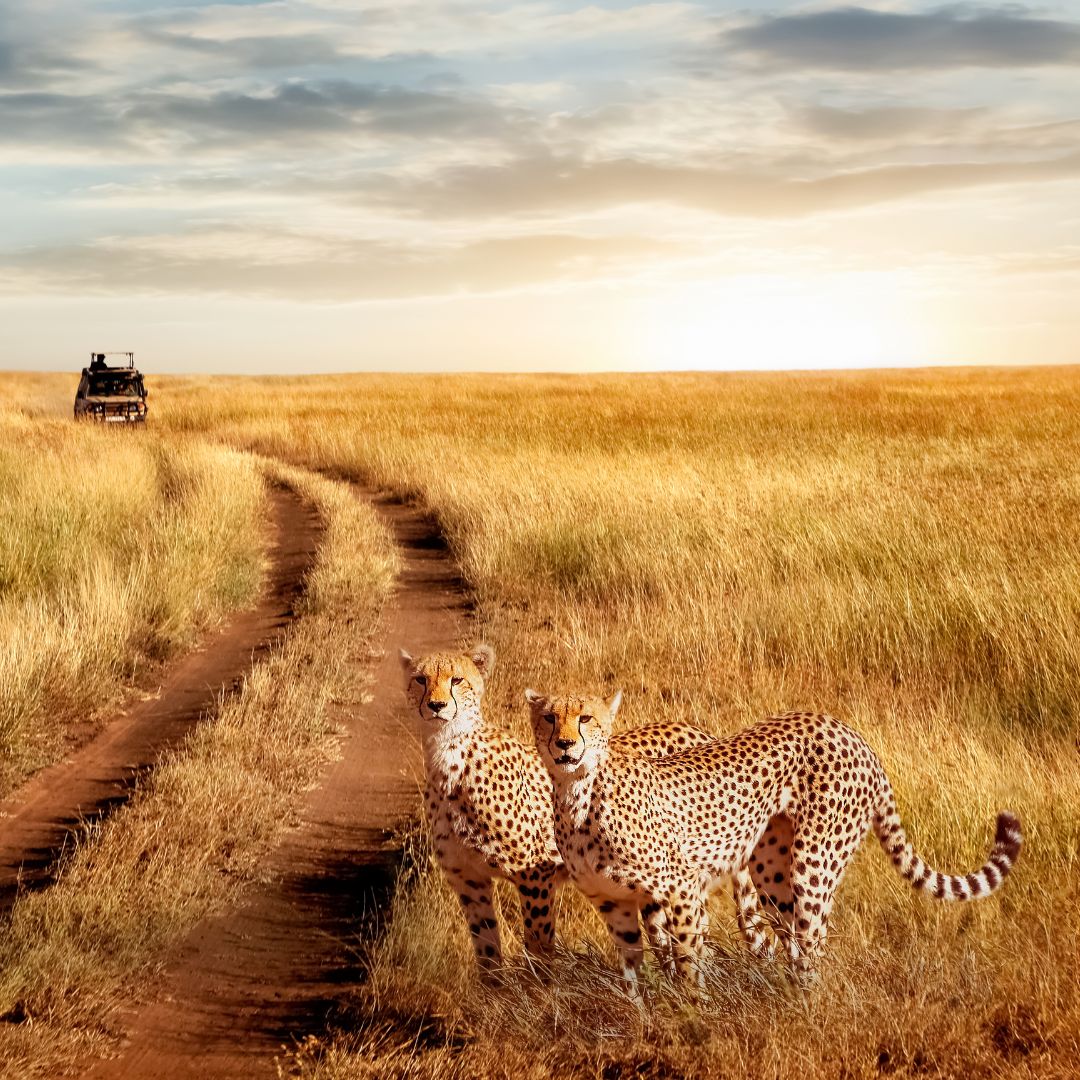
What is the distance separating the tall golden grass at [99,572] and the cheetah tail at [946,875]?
13.9 feet

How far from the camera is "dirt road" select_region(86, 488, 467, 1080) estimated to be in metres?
3.73

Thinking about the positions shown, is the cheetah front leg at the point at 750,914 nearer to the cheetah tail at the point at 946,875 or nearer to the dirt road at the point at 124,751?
the cheetah tail at the point at 946,875

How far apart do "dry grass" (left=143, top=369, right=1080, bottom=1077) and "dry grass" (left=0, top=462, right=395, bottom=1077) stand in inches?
30.2

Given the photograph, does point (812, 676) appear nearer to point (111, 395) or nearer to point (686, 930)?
point (686, 930)

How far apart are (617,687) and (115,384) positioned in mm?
21229

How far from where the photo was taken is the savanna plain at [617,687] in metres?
3.23

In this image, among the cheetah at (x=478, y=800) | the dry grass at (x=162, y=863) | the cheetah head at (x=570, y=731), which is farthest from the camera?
the dry grass at (x=162, y=863)

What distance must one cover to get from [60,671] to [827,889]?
5.20 metres

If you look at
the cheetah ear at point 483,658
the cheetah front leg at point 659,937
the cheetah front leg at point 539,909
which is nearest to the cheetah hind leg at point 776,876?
the cheetah front leg at point 659,937

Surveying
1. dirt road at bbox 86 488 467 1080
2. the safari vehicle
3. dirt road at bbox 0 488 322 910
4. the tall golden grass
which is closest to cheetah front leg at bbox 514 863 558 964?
dirt road at bbox 86 488 467 1080

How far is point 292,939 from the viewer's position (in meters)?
4.40

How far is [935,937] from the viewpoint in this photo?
3.64 m

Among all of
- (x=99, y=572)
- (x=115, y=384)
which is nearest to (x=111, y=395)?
(x=115, y=384)

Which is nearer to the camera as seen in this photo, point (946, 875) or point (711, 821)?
point (711, 821)
